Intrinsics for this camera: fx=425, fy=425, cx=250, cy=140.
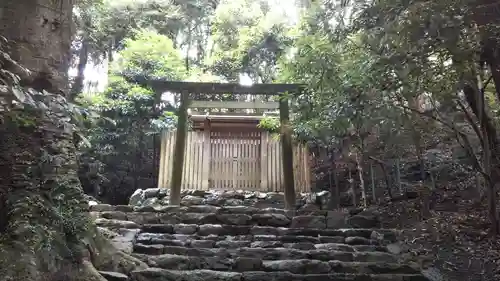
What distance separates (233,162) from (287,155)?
9.25ft

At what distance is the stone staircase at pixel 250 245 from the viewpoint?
15.1 feet

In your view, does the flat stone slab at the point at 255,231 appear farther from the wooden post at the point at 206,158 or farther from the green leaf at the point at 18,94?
the wooden post at the point at 206,158

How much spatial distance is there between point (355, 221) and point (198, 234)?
101 inches

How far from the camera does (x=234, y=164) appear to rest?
10.9 metres

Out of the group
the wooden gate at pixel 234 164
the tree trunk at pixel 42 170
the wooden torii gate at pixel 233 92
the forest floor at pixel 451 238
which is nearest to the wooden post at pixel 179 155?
the wooden torii gate at pixel 233 92

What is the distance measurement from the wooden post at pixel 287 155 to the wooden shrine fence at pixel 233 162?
1.96 metres

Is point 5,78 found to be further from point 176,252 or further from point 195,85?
point 195,85

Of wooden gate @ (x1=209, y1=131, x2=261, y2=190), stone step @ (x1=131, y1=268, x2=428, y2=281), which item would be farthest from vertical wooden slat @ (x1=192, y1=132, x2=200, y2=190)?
stone step @ (x1=131, y1=268, x2=428, y2=281)

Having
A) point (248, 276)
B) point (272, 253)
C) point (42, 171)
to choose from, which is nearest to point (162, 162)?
point (272, 253)

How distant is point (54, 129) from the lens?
3.98 metres

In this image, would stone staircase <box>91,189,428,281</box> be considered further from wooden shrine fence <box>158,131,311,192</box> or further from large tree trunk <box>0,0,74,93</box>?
wooden shrine fence <box>158,131,311,192</box>

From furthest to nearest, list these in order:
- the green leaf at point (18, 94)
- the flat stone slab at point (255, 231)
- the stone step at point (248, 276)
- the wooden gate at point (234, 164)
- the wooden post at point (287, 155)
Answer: the wooden gate at point (234, 164), the wooden post at point (287, 155), the flat stone slab at point (255, 231), the stone step at point (248, 276), the green leaf at point (18, 94)

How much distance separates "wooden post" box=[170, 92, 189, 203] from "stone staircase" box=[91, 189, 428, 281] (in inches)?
40.7

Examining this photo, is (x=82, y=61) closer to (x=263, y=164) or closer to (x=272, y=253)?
(x=263, y=164)
